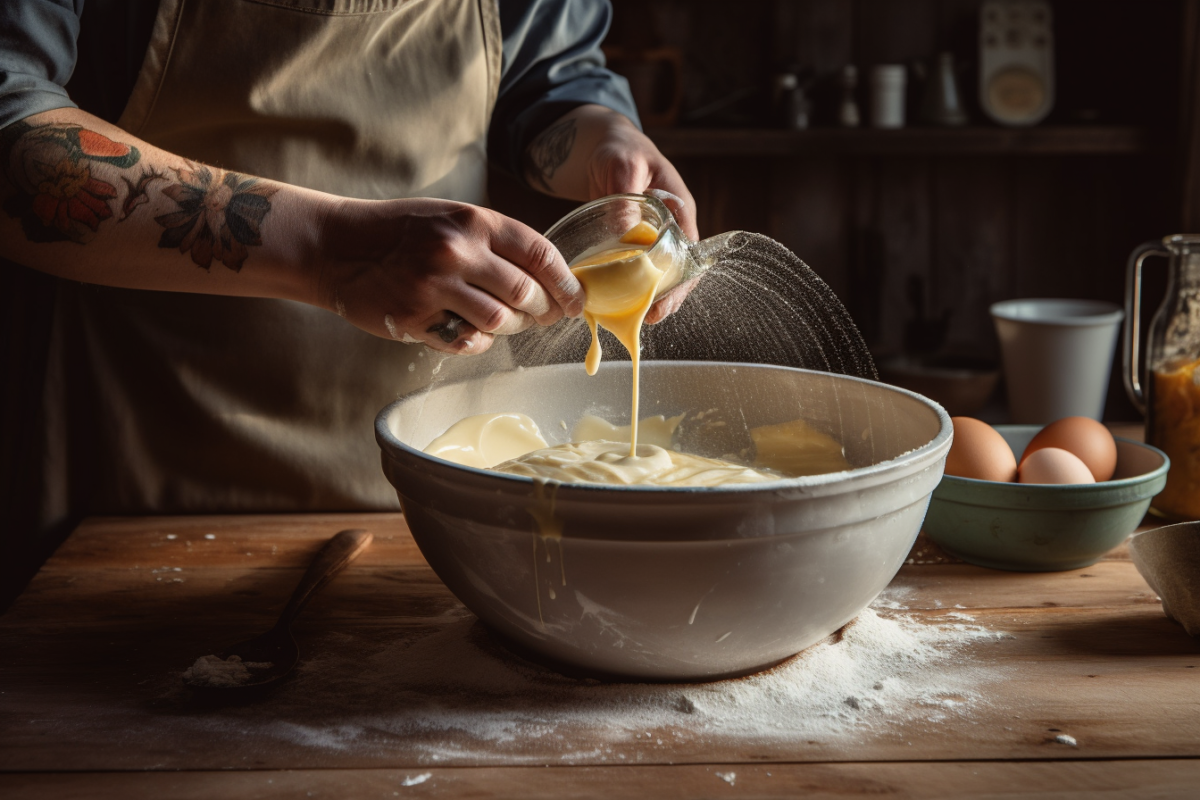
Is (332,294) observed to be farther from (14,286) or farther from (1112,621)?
(1112,621)

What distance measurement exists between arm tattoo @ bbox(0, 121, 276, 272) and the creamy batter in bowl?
236 millimetres

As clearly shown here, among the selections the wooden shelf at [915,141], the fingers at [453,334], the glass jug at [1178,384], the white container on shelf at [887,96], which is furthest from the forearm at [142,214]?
the white container on shelf at [887,96]

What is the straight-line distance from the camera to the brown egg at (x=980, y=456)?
992 mm

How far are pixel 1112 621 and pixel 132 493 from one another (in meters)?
1.09

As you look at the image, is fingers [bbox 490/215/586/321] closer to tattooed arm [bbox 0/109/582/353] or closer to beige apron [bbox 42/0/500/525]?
tattooed arm [bbox 0/109/582/353]

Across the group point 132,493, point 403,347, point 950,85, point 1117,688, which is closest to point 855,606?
point 1117,688

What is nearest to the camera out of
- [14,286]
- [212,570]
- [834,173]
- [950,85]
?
[212,570]

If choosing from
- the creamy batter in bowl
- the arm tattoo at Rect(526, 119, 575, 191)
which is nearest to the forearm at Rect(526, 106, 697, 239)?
the arm tattoo at Rect(526, 119, 575, 191)

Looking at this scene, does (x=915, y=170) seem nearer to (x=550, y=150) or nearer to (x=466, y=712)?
(x=550, y=150)

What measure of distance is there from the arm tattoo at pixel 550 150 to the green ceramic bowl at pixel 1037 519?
63 cm

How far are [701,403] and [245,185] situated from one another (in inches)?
19.7

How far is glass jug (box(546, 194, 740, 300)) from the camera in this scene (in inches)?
34.3

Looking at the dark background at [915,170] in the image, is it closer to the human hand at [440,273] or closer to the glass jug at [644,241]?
the glass jug at [644,241]

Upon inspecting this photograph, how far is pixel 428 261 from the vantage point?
0.82 metres
